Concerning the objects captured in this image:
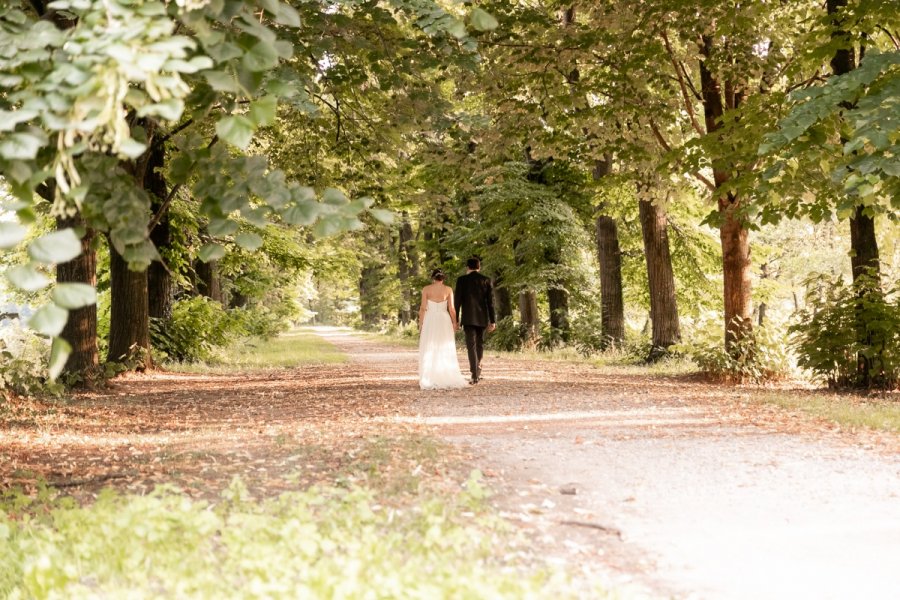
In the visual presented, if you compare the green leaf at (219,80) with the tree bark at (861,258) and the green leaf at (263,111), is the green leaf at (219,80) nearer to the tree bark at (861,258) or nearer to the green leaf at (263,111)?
the green leaf at (263,111)

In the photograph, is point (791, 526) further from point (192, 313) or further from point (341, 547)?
point (192, 313)

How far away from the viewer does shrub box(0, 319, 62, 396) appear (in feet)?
37.2

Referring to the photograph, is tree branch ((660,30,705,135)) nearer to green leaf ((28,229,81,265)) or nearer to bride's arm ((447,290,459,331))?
bride's arm ((447,290,459,331))

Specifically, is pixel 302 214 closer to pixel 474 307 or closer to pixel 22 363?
pixel 22 363

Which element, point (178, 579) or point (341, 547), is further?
point (341, 547)

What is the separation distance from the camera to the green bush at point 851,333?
38.3 feet

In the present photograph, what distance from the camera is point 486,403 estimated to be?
1105cm

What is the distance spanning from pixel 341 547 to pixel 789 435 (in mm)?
5519

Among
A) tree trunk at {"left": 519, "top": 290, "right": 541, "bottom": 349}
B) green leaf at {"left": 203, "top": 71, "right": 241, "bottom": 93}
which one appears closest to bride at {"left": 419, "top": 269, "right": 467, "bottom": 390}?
green leaf at {"left": 203, "top": 71, "right": 241, "bottom": 93}

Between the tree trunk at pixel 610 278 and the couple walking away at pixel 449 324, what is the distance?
8480 millimetres

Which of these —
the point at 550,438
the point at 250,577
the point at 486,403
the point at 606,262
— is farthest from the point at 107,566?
the point at 606,262

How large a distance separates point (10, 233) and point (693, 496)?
4.53 meters

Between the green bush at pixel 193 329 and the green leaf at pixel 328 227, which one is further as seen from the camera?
the green bush at pixel 193 329

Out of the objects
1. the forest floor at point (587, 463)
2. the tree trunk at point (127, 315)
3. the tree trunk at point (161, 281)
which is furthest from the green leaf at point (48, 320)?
the tree trunk at point (161, 281)
